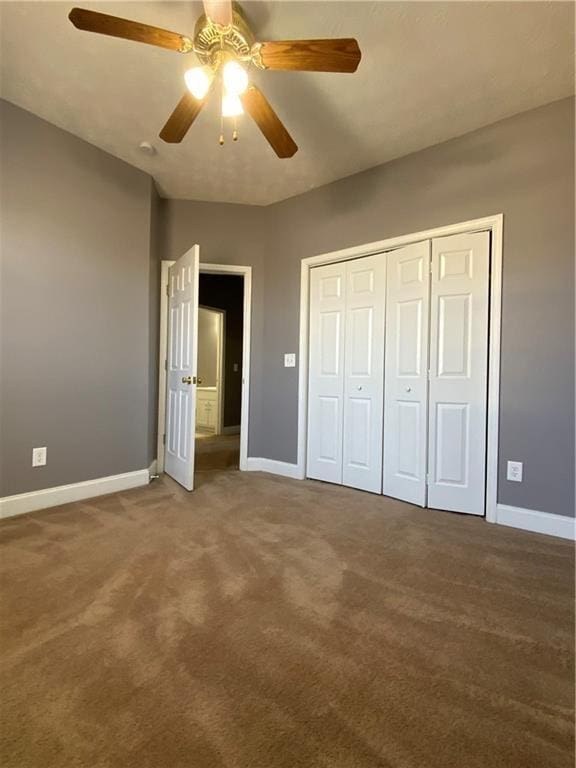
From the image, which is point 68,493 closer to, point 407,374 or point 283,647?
point 283,647

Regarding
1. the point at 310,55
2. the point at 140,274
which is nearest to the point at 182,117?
the point at 310,55

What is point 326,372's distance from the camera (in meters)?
3.40

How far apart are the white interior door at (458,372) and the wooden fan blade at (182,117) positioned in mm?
1773

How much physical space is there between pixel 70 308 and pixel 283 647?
8.26 feet

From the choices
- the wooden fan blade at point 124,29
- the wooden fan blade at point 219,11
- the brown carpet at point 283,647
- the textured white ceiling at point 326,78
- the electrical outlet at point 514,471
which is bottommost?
the brown carpet at point 283,647

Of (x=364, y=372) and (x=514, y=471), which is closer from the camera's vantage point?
(x=514, y=471)

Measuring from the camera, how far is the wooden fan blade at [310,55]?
146cm

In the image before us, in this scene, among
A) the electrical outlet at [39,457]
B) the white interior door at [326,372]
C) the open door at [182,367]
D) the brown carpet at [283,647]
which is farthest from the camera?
the white interior door at [326,372]

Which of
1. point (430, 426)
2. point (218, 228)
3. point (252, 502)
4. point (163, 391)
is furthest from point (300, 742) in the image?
point (218, 228)

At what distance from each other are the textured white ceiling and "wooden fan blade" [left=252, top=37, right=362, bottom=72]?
13.4 inches

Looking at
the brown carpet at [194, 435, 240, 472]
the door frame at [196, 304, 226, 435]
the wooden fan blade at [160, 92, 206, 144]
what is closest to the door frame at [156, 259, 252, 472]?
the brown carpet at [194, 435, 240, 472]

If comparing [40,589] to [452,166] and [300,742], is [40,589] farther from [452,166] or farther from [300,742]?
[452,166]

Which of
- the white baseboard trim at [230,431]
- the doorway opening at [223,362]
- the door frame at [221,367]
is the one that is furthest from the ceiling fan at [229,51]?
the white baseboard trim at [230,431]

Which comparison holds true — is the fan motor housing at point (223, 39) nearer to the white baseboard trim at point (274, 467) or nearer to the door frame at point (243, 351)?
the door frame at point (243, 351)
